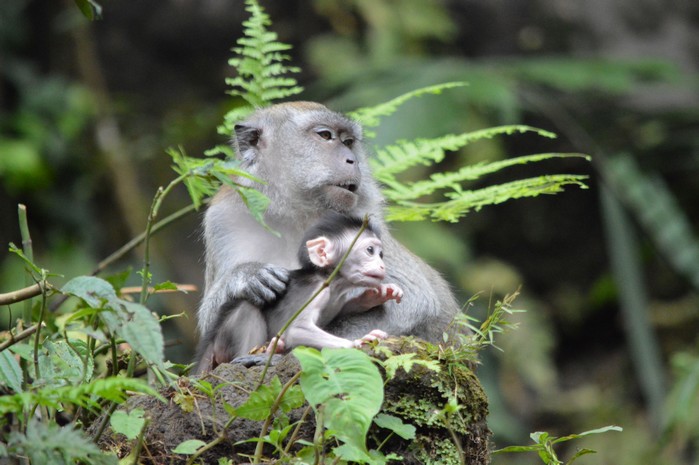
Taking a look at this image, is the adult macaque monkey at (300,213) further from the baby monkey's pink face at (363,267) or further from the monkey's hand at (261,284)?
the baby monkey's pink face at (363,267)

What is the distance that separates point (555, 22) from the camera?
12461 mm

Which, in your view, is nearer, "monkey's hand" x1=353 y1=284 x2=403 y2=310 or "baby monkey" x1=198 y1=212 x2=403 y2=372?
"baby monkey" x1=198 y1=212 x2=403 y2=372

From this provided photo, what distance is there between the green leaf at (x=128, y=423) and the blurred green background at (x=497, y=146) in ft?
18.1

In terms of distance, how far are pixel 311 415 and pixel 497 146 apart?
755 centimetres

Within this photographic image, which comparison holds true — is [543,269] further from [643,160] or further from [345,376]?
[345,376]

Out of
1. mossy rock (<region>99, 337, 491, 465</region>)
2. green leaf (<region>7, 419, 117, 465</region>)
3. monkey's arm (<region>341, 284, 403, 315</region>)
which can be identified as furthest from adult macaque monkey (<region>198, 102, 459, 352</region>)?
green leaf (<region>7, 419, 117, 465</region>)

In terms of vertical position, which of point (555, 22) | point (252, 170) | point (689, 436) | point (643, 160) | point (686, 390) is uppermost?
point (555, 22)

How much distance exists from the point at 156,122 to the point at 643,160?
604 cm

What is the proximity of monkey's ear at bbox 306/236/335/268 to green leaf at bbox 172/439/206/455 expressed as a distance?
50.3 inches

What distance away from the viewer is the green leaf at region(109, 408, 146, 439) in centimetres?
302

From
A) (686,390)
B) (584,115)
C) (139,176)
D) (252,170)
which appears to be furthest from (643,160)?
(252,170)

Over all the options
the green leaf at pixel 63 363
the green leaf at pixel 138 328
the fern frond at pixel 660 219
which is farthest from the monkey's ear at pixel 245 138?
the fern frond at pixel 660 219

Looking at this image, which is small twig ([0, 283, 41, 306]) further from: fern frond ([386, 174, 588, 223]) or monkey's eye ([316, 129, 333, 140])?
monkey's eye ([316, 129, 333, 140])

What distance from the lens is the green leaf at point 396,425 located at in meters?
3.34
